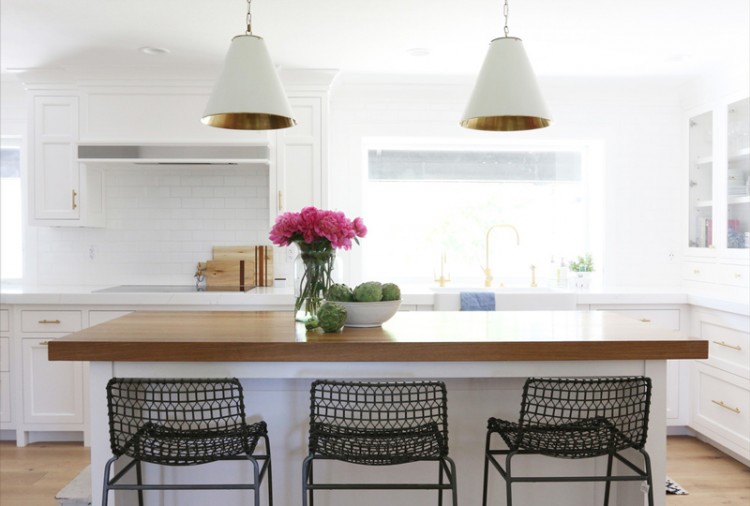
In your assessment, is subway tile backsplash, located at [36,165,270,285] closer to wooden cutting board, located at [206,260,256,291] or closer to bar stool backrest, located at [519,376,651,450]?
wooden cutting board, located at [206,260,256,291]

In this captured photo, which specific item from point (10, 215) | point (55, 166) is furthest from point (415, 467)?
point (10, 215)

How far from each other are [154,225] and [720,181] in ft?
13.3

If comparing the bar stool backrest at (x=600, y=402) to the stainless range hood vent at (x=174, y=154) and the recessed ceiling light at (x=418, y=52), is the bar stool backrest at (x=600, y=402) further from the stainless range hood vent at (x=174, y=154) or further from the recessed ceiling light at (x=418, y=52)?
the stainless range hood vent at (x=174, y=154)

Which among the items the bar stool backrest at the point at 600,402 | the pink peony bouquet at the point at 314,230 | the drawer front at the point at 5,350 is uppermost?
the pink peony bouquet at the point at 314,230

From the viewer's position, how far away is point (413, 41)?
393cm

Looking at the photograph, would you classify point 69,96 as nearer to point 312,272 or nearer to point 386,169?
point 386,169

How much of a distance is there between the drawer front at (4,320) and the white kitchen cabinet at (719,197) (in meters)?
4.71

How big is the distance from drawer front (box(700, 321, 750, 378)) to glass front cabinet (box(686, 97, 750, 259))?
0.50 meters

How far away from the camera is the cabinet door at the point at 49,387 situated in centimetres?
420

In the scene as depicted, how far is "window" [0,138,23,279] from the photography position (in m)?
5.03

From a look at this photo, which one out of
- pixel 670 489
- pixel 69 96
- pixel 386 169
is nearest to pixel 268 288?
pixel 386 169

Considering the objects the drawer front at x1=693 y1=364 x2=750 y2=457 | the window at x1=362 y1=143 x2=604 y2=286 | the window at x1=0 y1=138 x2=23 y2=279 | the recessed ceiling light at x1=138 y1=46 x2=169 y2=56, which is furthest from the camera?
the window at x1=362 y1=143 x2=604 y2=286

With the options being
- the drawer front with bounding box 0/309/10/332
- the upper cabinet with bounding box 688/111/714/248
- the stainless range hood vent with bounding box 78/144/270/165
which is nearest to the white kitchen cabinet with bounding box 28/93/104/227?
the stainless range hood vent with bounding box 78/144/270/165

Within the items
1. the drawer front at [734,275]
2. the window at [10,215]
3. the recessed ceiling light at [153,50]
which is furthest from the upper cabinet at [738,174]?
the window at [10,215]
